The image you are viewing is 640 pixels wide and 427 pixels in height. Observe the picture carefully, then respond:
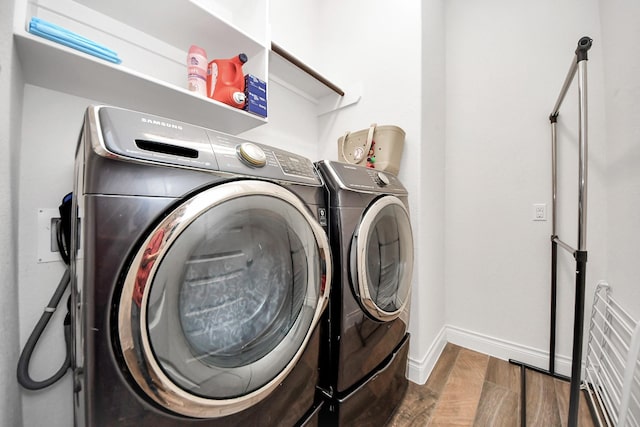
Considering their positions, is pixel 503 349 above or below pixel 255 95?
below

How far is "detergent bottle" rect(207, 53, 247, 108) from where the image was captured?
996mm

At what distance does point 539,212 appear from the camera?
4.83 feet

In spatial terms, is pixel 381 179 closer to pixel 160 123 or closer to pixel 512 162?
pixel 160 123

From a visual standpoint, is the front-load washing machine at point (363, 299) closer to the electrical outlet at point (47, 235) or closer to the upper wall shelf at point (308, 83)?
the upper wall shelf at point (308, 83)

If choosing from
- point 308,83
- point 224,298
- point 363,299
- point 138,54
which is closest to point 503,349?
point 363,299

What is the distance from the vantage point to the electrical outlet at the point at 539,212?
146 cm

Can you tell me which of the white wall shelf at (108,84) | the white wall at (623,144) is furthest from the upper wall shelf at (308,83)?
the white wall at (623,144)

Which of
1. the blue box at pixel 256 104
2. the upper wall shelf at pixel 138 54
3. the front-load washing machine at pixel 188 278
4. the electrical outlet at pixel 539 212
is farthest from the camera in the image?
the electrical outlet at pixel 539 212

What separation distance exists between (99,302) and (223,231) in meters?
0.24

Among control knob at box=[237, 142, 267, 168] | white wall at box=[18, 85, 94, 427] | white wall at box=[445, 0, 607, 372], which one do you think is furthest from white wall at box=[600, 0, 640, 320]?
white wall at box=[18, 85, 94, 427]

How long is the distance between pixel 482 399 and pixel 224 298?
1.44 m

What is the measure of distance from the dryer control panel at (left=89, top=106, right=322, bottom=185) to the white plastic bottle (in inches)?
19.8

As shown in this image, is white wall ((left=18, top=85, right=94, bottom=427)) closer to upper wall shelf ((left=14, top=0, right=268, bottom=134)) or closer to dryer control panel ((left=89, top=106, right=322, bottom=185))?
upper wall shelf ((left=14, top=0, right=268, bottom=134))

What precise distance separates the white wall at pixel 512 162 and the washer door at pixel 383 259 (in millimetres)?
839
